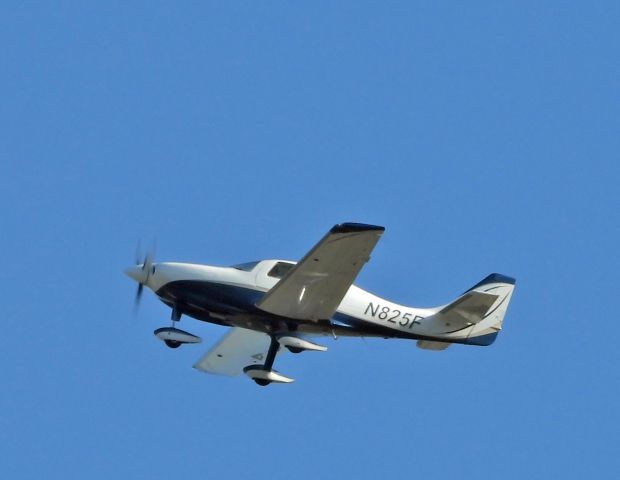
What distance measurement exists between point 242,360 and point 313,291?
4.81 meters

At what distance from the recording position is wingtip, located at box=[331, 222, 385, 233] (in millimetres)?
Result: 27734

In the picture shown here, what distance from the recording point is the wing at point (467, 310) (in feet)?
102

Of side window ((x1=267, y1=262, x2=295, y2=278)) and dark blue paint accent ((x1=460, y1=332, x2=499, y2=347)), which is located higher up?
side window ((x1=267, y1=262, x2=295, y2=278))

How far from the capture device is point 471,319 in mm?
31266

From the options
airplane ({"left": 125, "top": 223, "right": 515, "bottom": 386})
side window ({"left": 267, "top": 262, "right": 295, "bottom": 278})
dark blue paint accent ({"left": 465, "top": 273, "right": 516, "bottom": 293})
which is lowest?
airplane ({"left": 125, "top": 223, "right": 515, "bottom": 386})

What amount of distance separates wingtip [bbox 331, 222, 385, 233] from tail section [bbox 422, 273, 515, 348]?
4086 mm

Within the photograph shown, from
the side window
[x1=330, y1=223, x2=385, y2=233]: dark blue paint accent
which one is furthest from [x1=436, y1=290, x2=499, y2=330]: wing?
[x1=330, y1=223, x2=385, y2=233]: dark blue paint accent

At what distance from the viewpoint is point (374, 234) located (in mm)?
27859

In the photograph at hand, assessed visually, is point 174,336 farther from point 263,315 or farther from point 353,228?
point 353,228

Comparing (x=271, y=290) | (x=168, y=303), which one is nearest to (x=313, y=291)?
(x=271, y=290)

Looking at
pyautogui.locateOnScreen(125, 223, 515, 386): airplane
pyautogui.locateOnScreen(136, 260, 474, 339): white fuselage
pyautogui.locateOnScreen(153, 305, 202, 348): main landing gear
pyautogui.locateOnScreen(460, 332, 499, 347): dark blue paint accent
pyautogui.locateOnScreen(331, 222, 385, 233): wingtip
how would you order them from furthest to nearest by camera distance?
pyautogui.locateOnScreen(460, 332, 499, 347): dark blue paint accent
pyautogui.locateOnScreen(136, 260, 474, 339): white fuselage
pyautogui.locateOnScreen(153, 305, 202, 348): main landing gear
pyautogui.locateOnScreen(125, 223, 515, 386): airplane
pyautogui.locateOnScreen(331, 222, 385, 233): wingtip

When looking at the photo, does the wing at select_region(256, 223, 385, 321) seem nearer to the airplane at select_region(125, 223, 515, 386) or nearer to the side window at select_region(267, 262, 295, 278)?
the airplane at select_region(125, 223, 515, 386)

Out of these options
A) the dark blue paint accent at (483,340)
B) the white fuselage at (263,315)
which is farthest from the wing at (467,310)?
the dark blue paint accent at (483,340)

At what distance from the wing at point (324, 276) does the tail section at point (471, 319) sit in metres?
2.51
